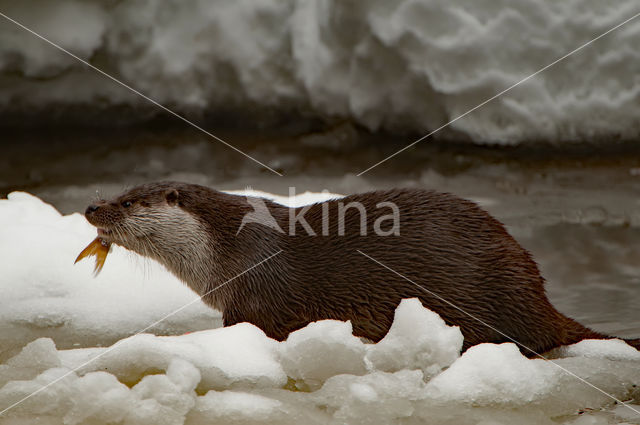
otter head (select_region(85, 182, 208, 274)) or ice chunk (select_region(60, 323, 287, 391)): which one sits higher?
otter head (select_region(85, 182, 208, 274))

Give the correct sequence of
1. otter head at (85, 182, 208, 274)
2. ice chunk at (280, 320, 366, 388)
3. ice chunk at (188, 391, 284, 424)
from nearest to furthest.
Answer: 1. ice chunk at (188, 391, 284, 424)
2. ice chunk at (280, 320, 366, 388)
3. otter head at (85, 182, 208, 274)

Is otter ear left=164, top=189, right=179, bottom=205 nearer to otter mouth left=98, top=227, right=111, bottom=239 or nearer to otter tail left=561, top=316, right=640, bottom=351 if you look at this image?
otter mouth left=98, top=227, right=111, bottom=239

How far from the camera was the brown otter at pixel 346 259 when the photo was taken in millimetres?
2879

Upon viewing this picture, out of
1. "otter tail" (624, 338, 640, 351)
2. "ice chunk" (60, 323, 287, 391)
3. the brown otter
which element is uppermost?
the brown otter

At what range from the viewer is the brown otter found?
2879 mm

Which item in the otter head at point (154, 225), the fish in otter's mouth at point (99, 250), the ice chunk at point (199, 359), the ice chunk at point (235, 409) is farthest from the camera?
the fish in otter's mouth at point (99, 250)

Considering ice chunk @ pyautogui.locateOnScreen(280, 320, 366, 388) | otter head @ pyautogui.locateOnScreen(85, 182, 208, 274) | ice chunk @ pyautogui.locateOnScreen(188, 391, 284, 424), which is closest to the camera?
ice chunk @ pyautogui.locateOnScreen(188, 391, 284, 424)

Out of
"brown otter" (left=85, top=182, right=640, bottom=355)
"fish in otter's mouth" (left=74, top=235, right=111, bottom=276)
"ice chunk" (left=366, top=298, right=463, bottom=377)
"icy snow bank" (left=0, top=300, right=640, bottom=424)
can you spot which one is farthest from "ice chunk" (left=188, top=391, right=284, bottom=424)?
"fish in otter's mouth" (left=74, top=235, right=111, bottom=276)

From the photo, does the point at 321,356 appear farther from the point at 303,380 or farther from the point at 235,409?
the point at 235,409

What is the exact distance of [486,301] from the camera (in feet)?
9.42

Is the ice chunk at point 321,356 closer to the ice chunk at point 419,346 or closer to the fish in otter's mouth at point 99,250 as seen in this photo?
the ice chunk at point 419,346

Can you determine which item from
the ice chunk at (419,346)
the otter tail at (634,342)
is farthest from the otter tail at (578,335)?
the ice chunk at (419,346)

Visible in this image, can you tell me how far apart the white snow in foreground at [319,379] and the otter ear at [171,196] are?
0.61 m

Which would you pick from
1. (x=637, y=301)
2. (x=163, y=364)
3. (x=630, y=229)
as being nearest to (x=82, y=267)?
(x=163, y=364)
